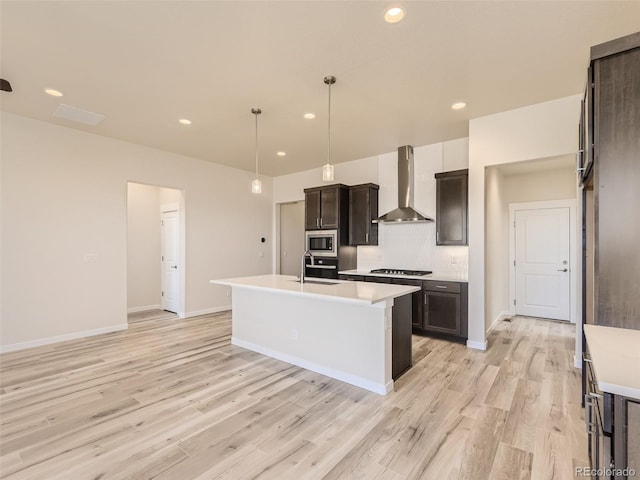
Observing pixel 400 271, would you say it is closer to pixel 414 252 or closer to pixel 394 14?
pixel 414 252

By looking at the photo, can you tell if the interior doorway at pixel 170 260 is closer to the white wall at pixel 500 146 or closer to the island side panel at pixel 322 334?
the island side panel at pixel 322 334

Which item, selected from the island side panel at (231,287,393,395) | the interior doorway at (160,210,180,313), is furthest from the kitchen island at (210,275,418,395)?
the interior doorway at (160,210,180,313)

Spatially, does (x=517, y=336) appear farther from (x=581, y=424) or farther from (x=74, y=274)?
(x=74, y=274)

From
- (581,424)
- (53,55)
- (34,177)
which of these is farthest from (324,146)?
(581,424)

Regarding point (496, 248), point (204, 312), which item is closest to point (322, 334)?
point (204, 312)


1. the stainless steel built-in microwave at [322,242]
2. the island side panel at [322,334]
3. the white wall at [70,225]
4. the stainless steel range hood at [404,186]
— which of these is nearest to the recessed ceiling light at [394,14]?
the island side panel at [322,334]

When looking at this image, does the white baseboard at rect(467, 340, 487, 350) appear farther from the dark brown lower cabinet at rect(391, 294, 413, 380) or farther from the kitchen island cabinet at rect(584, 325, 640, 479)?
the kitchen island cabinet at rect(584, 325, 640, 479)

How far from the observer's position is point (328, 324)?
10.1ft

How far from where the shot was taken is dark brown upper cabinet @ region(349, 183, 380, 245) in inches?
208

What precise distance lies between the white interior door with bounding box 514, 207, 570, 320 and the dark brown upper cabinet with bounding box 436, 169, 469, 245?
220 centimetres

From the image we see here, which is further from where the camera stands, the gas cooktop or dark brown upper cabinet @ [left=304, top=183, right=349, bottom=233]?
dark brown upper cabinet @ [left=304, top=183, right=349, bottom=233]

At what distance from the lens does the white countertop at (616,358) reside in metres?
0.92

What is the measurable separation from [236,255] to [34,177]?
3.32m

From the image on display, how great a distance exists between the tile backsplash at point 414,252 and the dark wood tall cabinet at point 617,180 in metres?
3.13
